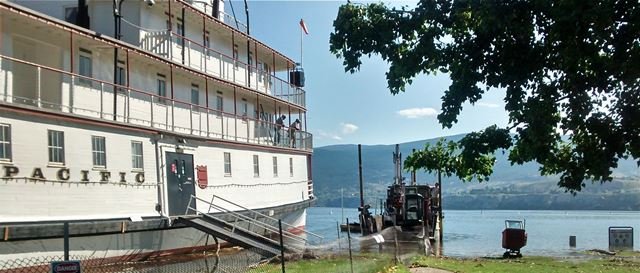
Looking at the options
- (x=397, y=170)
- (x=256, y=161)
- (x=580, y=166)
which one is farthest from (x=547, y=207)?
(x=580, y=166)

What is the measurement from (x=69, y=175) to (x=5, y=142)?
205 centimetres

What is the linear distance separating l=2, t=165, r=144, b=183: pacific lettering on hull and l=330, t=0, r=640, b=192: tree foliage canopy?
9.53 meters

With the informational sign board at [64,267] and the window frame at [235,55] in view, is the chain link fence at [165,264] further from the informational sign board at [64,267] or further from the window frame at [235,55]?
the window frame at [235,55]

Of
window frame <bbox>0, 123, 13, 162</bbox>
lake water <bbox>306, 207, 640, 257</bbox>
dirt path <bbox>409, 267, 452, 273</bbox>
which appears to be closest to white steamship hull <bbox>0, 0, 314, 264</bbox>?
window frame <bbox>0, 123, 13, 162</bbox>

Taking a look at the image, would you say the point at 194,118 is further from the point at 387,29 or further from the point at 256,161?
the point at 387,29

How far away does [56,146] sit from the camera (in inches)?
625

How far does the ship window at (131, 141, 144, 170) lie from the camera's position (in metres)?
18.8

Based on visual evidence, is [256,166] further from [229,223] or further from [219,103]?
[229,223]

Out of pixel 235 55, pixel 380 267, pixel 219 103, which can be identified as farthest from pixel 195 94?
pixel 380 267

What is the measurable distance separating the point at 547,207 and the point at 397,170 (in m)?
162

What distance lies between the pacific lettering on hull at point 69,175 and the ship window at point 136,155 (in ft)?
0.82

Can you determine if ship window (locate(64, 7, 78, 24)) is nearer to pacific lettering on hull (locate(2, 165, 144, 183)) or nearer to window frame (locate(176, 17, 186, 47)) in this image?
window frame (locate(176, 17, 186, 47))

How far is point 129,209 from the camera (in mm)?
18250

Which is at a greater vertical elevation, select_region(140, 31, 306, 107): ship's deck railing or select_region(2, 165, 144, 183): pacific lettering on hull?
select_region(140, 31, 306, 107): ship's deck railing
